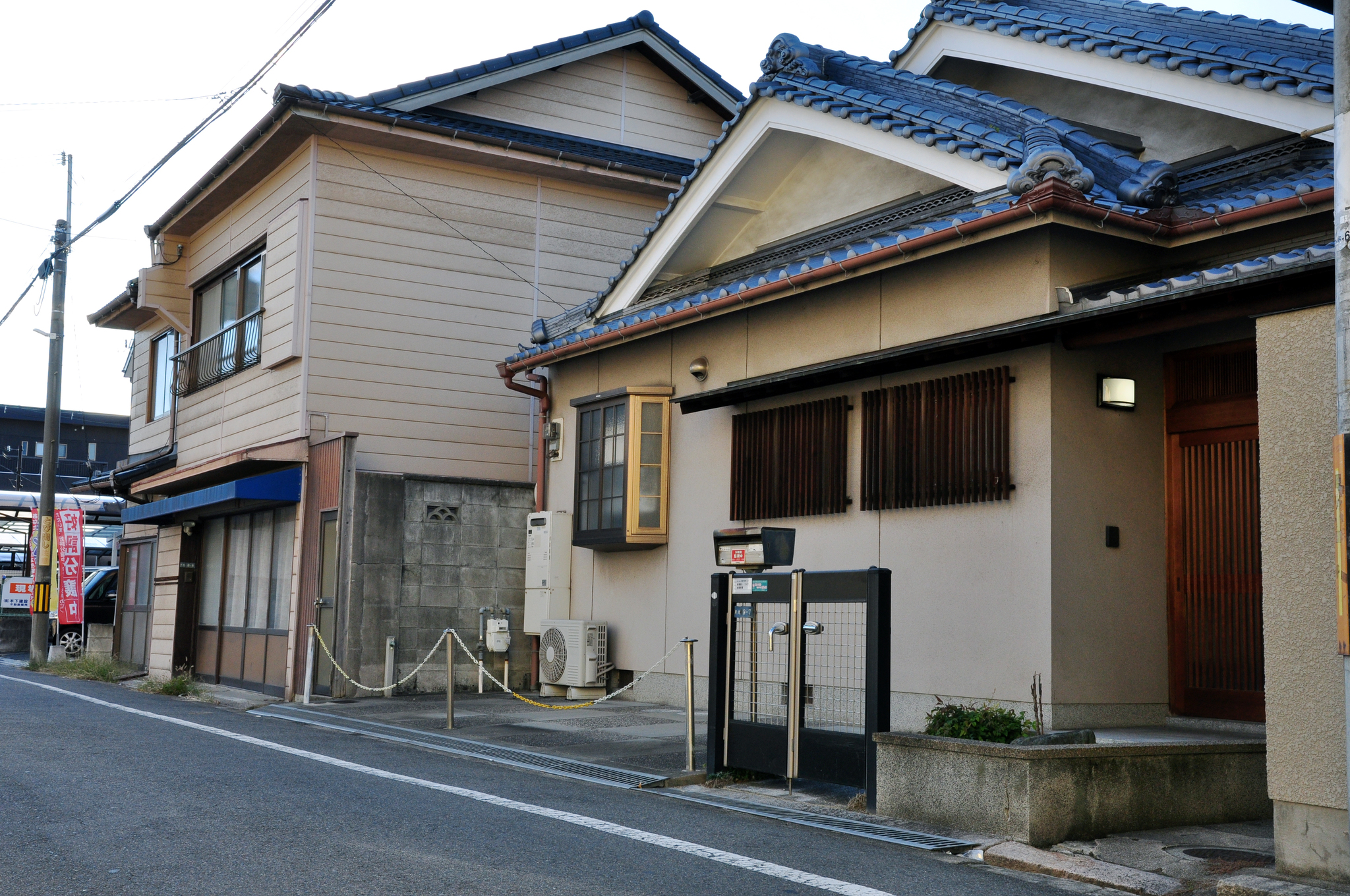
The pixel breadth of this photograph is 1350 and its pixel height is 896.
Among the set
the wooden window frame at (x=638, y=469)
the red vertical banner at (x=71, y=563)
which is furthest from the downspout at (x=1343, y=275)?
the red vertical banner at (x=71, y=563)

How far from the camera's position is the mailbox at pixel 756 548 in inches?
337

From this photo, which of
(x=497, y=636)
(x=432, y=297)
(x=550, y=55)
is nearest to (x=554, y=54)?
(x=550, y=55)

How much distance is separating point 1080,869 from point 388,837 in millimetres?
3550

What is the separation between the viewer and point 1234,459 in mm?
9148

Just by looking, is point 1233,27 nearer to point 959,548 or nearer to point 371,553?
point 959,548

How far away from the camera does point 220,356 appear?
63.1ft

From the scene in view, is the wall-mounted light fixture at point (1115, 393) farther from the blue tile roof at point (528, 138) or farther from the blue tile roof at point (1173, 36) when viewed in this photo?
the blue tile roof at point (528, 138)

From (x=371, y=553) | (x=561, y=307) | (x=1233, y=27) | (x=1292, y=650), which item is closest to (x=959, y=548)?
(x=1292, y=650)

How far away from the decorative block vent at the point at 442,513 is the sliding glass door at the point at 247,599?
7.03 feet

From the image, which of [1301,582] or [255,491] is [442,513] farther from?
[1301,582]

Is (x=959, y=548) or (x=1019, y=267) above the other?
(x=1019, y=267)

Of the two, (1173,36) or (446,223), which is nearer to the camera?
(1173,36)

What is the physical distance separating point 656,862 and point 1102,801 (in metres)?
2.64

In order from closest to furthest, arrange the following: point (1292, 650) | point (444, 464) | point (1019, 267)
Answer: point (1292, 650) → point (1019, 267) → point (444, 464)
